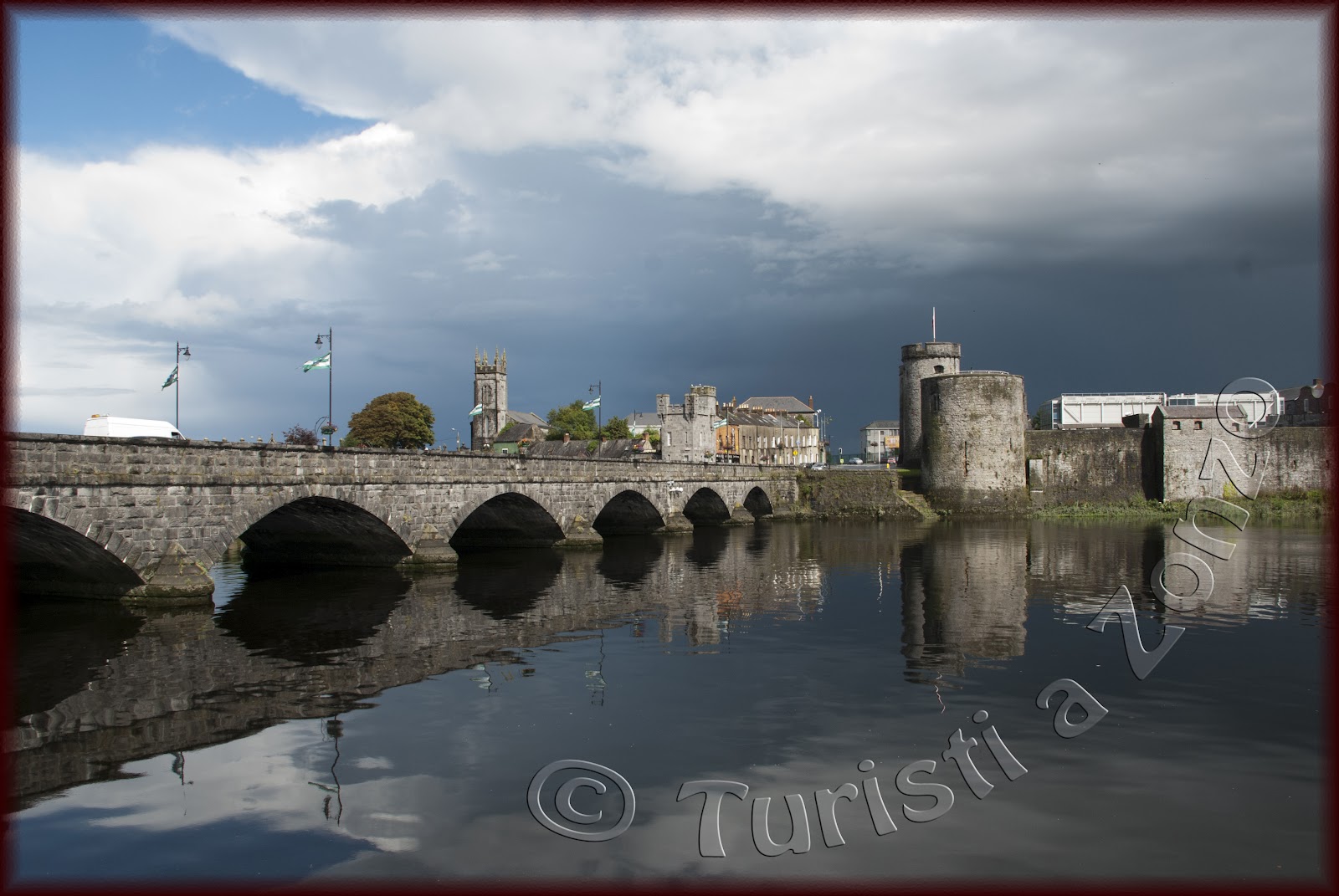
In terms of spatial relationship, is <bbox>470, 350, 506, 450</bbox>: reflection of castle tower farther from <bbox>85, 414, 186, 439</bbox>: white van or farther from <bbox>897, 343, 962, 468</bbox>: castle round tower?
<bbox>85, 414, 186, 439</bbox>: white van

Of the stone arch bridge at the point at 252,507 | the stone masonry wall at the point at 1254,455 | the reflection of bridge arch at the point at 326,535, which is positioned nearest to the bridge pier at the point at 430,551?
the stone arch bridge at the point at 252,507

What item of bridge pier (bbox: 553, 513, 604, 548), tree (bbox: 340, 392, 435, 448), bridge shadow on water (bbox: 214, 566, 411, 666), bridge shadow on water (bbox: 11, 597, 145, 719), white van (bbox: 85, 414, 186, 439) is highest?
tree (bbox: 340, 392, 435, 448)

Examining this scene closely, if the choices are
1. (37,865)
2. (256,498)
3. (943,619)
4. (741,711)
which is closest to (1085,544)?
(943,619)

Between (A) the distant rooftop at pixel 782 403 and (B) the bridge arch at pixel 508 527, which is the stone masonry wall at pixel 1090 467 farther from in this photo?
(A) the distant rooftop at pixel 782 403

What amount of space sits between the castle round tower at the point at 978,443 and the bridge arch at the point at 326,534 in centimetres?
4444

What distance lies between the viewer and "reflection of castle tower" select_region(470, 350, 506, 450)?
431 ft

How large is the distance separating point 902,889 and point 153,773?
8.52m

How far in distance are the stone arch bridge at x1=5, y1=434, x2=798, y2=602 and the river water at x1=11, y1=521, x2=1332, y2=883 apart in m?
1.28

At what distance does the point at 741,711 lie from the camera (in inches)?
493

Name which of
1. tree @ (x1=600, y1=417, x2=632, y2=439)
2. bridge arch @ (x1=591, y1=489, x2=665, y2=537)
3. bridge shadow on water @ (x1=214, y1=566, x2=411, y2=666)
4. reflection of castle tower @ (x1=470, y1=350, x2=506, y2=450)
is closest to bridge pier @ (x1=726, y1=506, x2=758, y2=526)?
bridge arch @ (x1=591, y1=489, x2=665, y2=537)

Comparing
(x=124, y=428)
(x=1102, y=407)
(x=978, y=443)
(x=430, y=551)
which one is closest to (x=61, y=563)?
(x=124, y=428)

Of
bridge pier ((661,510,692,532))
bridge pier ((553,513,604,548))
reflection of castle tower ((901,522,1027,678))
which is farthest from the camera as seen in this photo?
bridge pier ((661,510,692,532))

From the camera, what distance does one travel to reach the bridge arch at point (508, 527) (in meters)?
36.2

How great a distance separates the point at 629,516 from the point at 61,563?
29.6m
